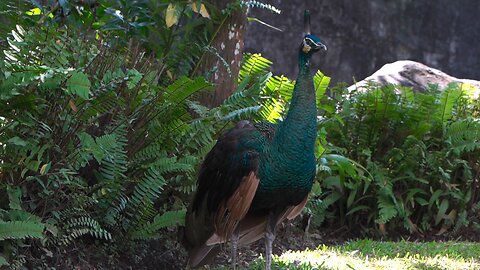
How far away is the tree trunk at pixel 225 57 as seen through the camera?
796cm

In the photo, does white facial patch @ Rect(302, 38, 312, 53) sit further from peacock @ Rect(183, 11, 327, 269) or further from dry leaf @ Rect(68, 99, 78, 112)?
dry leaf @ Rect(68, 99, 78, 112)

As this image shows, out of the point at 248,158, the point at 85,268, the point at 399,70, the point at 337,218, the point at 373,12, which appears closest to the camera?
the point at 248,158

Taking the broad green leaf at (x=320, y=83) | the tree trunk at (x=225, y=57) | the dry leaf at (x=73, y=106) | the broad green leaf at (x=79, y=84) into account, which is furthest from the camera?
the broad green leaf at (x=320, y=83)

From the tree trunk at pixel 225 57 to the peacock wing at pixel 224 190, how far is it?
1919 millimetres

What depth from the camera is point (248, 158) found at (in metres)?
5.64

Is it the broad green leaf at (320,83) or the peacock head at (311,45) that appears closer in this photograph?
the peacock head at (311,45)

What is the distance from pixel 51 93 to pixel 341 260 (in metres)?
2.73

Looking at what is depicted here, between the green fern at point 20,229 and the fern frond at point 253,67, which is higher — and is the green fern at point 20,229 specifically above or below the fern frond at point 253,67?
below

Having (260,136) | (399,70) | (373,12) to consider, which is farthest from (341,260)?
(373,12)

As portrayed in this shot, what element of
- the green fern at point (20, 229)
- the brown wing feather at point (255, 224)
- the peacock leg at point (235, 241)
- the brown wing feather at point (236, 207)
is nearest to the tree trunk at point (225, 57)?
the brown wing feather at point (255, 224)

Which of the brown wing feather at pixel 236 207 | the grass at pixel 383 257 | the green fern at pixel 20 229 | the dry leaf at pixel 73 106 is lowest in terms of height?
the grass at pixel 383 257

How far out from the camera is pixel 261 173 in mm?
5598

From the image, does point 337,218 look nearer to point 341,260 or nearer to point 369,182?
point 369,182

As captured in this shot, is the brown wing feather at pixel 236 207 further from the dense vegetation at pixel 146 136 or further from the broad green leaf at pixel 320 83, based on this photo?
the broad green leaf at pixel 320 83
